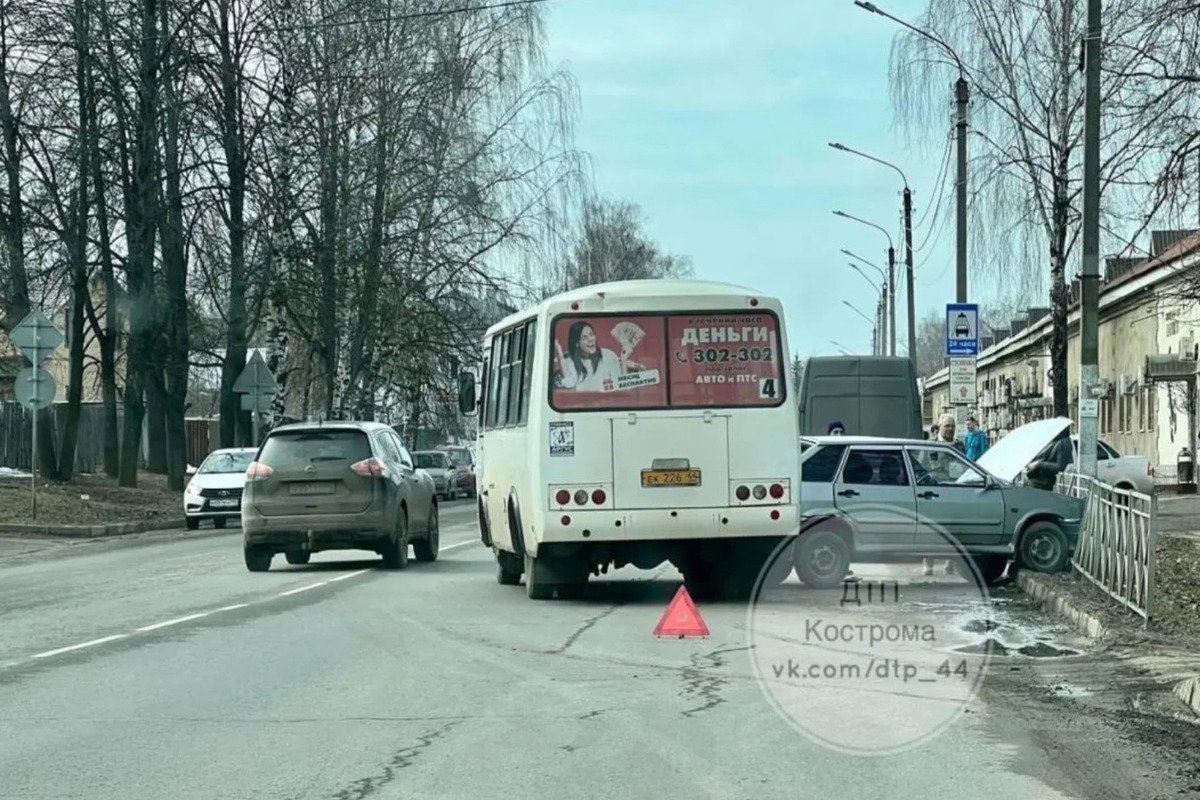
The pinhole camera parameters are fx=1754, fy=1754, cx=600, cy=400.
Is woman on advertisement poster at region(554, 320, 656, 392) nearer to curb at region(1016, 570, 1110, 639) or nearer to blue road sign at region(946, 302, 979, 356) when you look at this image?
curb at region(1016, 570, 1110, 639)

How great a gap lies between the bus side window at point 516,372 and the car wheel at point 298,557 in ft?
16.3

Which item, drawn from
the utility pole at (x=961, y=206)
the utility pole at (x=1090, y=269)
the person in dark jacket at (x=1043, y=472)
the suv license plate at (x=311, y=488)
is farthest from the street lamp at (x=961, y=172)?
the suv license plate at (x=311, y=488)

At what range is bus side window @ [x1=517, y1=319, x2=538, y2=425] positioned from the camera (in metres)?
16.6

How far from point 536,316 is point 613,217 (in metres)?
85.5

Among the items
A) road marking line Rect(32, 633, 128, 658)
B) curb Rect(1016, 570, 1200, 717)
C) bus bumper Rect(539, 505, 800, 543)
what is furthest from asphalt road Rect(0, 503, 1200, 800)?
bus bumper Rect(539, 505, 800, 543)

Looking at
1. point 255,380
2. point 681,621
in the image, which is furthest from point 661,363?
point 255,380

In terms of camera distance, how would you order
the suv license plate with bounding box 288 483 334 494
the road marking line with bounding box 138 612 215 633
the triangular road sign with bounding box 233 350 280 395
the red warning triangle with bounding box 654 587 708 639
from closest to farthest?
1. the red warning triangle with bounding box 654 587 708 639
2. the road marking line with bounding box 138 612 215 633
3. the suv license plate with bounding box 288 483 334 494
4. the triangular road sign with bounding box 233 350 280 395

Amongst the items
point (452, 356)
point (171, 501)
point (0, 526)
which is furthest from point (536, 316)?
point (452, 356)

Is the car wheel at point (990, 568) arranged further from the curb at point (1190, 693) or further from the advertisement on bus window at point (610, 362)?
the curb at point (1190, 693)

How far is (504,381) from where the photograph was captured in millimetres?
18688

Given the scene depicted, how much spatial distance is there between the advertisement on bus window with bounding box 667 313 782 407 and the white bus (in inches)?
0.5

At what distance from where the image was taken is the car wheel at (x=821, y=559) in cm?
1823

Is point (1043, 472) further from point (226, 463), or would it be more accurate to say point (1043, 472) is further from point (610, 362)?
point (226, 463)

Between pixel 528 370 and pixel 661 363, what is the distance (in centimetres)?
146
